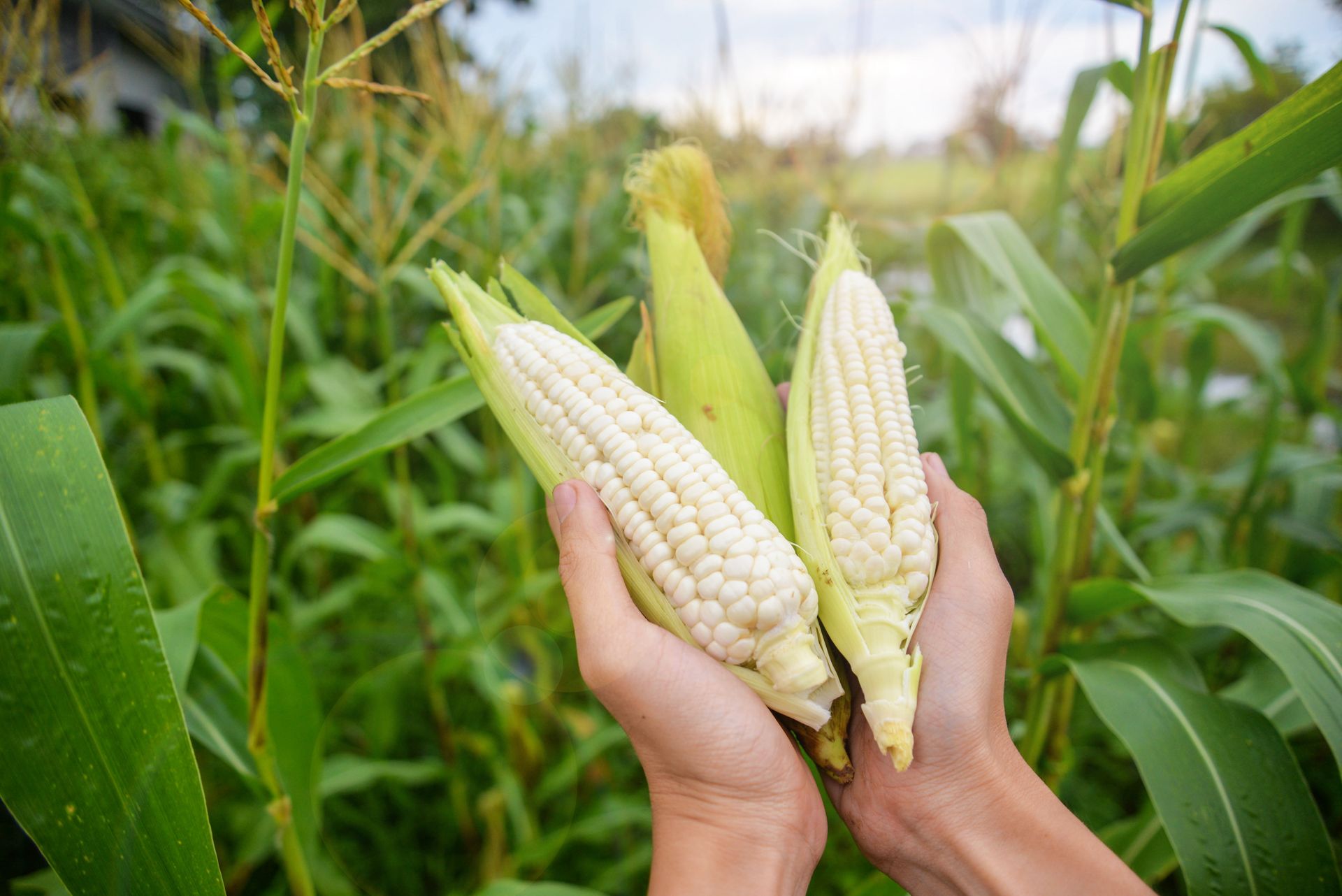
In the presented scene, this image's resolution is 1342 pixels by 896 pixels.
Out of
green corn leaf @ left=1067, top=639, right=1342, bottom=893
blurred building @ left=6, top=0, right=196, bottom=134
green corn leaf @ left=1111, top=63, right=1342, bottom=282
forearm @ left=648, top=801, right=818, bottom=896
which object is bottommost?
green corn leaf @ left=1067, top=639, right=1342, bottom=893

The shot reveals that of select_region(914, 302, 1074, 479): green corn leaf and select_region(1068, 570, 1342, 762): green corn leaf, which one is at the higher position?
select_region(914, 302, 1074, 479): green corn leaf

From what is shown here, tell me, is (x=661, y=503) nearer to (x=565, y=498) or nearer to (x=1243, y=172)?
(x=565, y=498)

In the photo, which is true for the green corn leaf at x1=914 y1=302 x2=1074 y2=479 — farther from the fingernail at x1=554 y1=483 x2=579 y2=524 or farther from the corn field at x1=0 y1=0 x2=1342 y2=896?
the fingernail at x1=554 y1=483 x2=579 y2=524

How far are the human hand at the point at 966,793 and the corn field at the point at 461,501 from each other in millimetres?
68

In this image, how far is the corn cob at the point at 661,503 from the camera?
0.91 meters

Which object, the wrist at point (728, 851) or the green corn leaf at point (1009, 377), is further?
the green corn leaf at point (1009, 377)

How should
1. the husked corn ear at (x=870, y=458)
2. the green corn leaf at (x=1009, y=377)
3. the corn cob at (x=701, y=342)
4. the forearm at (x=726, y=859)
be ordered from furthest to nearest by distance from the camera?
the green corn leaf at (x=1009, y=377) → the corn cob at (x=701, y=342) → the husked corn ear at (x=870, y=458) → the forearm at (x=726, y=859)

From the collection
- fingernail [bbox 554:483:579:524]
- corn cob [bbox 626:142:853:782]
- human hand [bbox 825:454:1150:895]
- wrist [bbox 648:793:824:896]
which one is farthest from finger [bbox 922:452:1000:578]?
fingernail [bbox 554:483:579:524]

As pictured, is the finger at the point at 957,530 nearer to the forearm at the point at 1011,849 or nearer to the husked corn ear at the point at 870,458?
the husked corn ear at the point at 870,458

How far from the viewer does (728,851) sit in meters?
0.90

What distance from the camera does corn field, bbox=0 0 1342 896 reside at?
841 millimetres

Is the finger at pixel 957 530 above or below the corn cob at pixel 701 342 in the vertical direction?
below

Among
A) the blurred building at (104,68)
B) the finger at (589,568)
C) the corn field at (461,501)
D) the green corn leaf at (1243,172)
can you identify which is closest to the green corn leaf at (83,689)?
the corn field at (461,501)

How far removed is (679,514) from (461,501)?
273cm
